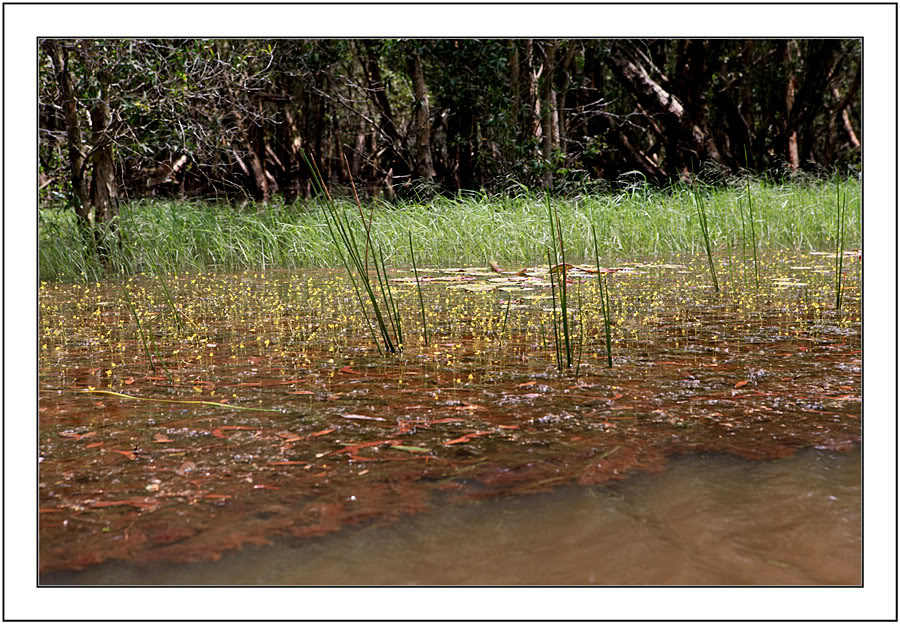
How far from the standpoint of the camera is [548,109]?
981 centimetres

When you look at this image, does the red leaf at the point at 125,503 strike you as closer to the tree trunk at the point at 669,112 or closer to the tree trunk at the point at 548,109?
the tree trunk at the point at 548,109

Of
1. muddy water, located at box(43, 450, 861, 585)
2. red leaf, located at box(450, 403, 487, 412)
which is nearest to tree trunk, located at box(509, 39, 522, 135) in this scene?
red leaf, located at box(450, 403, 487, 412)

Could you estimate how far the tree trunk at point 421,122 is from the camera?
10672 millimetres

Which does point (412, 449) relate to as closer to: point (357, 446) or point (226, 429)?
point (357, 446)

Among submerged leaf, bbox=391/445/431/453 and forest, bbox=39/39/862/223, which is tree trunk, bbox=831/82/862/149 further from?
submerged leaf, bbox=391/445/431/453

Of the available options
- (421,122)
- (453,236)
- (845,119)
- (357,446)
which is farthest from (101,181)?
(845,119)

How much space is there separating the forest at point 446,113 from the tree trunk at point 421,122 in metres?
0.02

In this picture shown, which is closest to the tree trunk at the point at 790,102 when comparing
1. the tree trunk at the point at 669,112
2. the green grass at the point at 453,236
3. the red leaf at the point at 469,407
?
the tree trunk at the point at 669,112

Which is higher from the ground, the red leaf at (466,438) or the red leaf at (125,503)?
the red leaf at (466,438)

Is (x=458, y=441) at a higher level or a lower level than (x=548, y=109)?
lower

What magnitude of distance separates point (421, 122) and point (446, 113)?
102cm

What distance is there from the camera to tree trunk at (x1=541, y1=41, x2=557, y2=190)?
9.49 metres

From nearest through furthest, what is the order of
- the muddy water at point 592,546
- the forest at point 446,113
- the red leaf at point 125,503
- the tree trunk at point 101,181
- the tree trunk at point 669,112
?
the muddy water at point 592,546 → the red leaf at point 125,503 → the tree trunk at point 101,181 → the forest at point 446,113 → the tree trunk at point 669,112

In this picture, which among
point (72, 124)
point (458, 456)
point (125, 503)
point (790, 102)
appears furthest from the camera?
point (790, 102)
